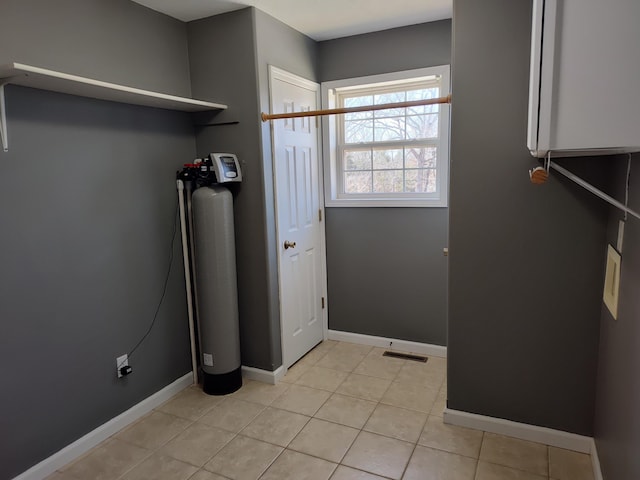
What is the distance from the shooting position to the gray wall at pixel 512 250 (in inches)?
78.8

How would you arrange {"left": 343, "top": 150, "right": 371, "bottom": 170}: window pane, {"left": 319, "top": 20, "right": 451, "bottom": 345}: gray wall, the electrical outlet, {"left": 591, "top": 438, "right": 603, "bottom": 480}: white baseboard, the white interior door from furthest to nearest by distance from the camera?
{"left": 343, "top": 150, "right": 371, "bottom": 170}: window pane → {"left": 319, "top": 20, "right": 451, "bottom": 345}: gray wall → the white interior door → the electrical outlet → {"left": 591, "top": 438, "right": 603, "bottom": 480}: white baseboard

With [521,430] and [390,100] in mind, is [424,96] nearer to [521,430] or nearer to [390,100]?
[390,100]

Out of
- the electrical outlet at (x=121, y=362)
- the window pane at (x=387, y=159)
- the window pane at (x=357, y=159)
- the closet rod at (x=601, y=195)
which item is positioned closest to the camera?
the closet rod at (x=601, y=195)

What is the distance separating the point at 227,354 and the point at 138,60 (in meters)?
1.85

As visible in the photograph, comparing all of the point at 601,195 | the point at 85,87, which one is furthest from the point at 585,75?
the point at 85,87

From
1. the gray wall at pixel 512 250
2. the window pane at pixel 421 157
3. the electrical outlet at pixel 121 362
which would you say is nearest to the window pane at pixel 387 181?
the window pane at pixel 421 157

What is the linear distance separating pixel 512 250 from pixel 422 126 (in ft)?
4.58

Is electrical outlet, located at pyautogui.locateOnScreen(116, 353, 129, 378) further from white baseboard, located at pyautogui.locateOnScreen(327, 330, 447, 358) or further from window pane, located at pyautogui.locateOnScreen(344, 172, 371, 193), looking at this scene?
window pane, located at pyautogui.locateOnScreen(344, 172, 371, 193)

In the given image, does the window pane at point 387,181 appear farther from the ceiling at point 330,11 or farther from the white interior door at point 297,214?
the ceiling at point 330,11

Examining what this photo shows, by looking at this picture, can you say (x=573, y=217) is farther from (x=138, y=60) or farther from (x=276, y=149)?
(x=138, y=60)

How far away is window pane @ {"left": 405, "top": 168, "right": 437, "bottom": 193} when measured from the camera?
321 centimetres

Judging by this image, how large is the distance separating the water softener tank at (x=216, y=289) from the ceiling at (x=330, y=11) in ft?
3.48

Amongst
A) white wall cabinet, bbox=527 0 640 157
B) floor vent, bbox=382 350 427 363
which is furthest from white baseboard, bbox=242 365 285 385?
white wall cabinet, bbox=527 0 640 157

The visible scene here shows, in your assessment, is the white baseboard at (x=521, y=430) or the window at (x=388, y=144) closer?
the white baseboard at (x=521, y=430)
